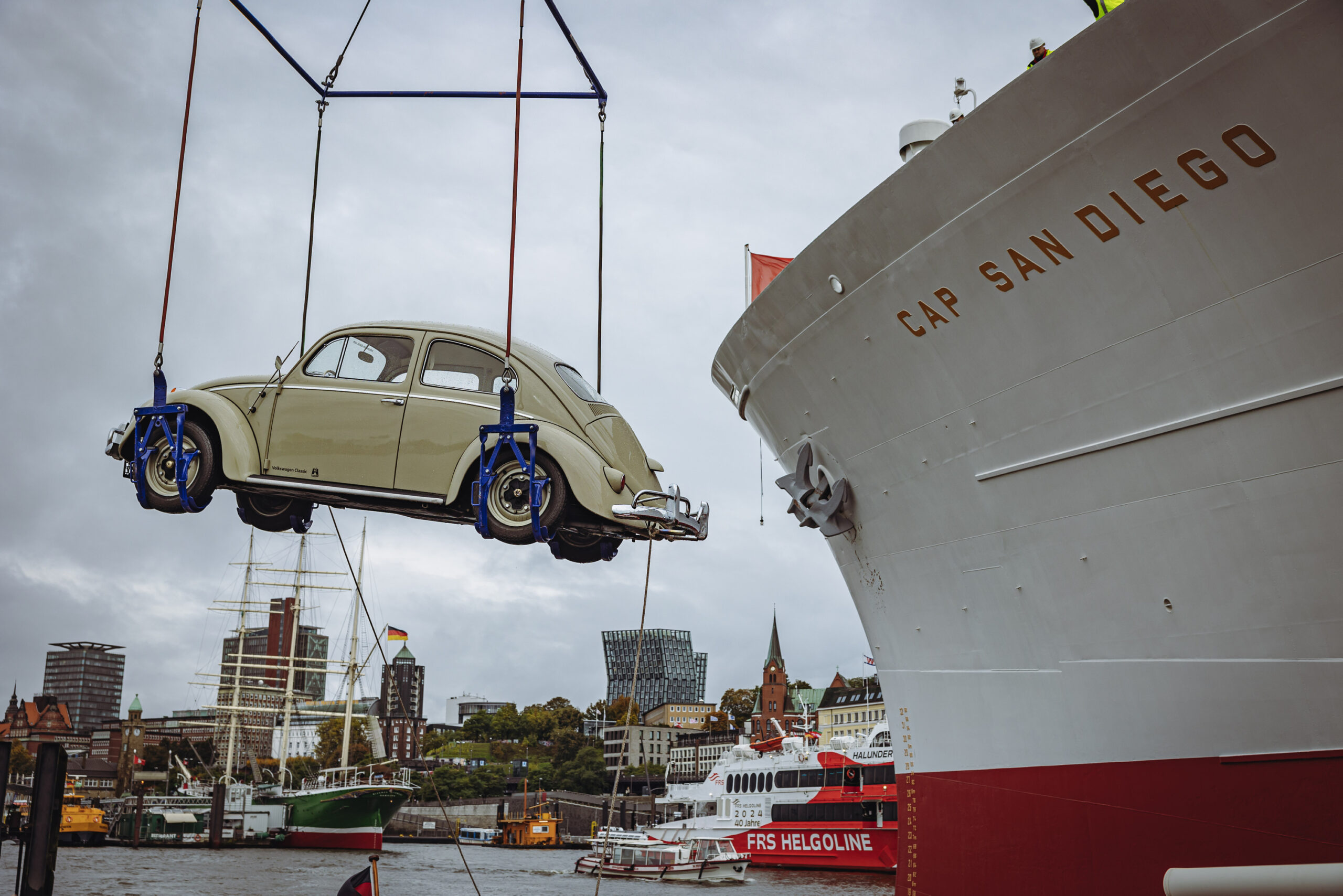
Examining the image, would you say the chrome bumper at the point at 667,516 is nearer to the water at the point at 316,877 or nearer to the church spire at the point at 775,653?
the water at the point at 316,877

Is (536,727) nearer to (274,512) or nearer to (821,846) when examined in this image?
(821,846)

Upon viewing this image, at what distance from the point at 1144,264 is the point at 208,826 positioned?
58036mm

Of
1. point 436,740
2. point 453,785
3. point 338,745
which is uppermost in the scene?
point 338,745

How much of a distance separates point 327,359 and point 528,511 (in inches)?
69.5

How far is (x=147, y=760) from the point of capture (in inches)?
3334

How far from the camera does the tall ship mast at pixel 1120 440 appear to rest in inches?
177

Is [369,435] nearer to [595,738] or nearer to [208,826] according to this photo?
[208,826]

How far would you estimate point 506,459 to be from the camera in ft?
18.2

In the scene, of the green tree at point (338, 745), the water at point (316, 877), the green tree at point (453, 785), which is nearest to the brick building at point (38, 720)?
the green tree at point (338, 745)

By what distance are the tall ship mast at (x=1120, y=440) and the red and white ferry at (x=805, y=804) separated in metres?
27.8

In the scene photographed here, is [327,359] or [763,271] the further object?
[763,271]

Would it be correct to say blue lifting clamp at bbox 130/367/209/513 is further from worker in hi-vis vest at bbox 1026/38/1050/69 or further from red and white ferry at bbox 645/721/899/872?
red and white ferry at bbox 645/721/899/872

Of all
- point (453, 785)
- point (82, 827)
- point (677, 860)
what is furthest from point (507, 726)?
point (677, 860)

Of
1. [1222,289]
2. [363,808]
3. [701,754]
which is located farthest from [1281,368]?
[701,754]
